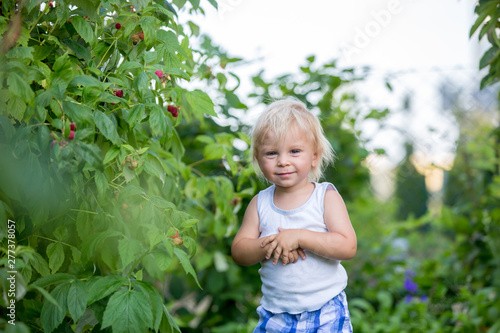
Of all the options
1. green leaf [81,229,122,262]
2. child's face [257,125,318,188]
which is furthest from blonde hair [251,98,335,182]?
green leaf [81,229,122,262]

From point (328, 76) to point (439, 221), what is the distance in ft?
5.24

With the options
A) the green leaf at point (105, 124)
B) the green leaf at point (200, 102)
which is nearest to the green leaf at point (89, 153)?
the green leaf at point (105, 124)

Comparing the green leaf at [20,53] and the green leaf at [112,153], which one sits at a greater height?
the green leaf at [20,53]

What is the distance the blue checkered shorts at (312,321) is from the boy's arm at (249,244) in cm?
20

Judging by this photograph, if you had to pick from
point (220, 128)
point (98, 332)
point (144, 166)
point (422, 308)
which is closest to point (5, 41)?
point (144, 166)

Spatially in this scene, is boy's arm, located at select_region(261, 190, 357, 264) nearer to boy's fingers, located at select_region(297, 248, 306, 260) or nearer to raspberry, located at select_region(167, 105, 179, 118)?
boy's fingers, located at select_region(297, 248, 306, 260)

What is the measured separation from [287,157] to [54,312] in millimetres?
805

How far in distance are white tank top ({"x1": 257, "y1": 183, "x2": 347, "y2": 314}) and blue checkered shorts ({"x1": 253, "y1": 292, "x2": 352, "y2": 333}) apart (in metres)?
0.03

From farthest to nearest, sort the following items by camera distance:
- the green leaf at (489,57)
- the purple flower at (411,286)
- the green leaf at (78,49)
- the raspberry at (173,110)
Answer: the purple flower at (411,286) < the green leaf at (489,57) < the raspberry at (173,110) < the green leaf at (78,49)

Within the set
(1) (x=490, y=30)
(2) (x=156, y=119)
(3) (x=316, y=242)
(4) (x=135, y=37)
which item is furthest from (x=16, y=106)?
(1) (x=490, y=30)

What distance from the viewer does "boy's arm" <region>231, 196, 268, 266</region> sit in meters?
1.54

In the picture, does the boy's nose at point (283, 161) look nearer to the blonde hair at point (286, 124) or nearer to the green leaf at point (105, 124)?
the blonde hair at point (286, 124)

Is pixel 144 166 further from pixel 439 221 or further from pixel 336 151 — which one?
pixel 439 221

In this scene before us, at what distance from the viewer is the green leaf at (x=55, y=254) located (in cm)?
142
